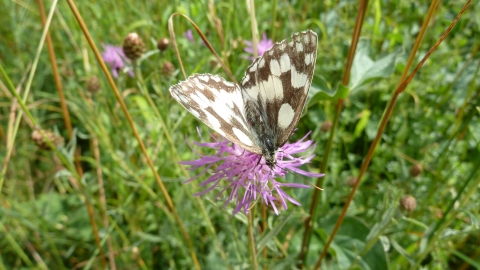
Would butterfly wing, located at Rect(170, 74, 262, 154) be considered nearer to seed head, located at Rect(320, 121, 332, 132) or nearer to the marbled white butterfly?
the marbled white butterfly

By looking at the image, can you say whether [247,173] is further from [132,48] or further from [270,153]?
[132,48]

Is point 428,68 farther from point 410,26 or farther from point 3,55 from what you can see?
point 3,55

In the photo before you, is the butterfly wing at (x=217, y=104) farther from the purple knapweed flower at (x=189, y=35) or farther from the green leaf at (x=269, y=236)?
the purple knapweed flower at (x=189, y=35)

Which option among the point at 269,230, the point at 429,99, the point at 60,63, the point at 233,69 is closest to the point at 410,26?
A: the point at 429,99

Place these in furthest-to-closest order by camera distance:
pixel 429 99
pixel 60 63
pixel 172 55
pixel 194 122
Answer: pixel 60 63 < pixel 172 55 < pixel 429 99 < pixel 194 122

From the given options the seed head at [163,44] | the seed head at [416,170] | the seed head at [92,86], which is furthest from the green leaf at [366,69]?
the seed head at [92,86]

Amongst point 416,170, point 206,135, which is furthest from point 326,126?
point 206,135

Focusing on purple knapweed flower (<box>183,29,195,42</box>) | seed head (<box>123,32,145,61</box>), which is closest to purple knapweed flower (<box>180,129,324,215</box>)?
seed head (<box>123,32,145,61</box>)
